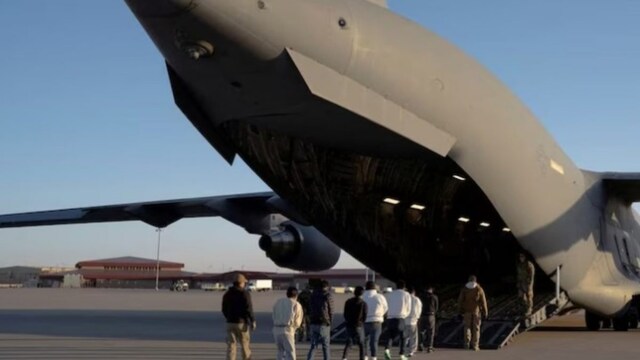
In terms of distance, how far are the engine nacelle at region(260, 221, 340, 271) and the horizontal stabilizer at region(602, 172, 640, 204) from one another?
246 inches

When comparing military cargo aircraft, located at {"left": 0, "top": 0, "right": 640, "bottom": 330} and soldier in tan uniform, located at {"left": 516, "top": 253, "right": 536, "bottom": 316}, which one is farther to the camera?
soldier in tan uniform, located at {"left": 516, "top": 253, "right": 536, "bottom": 316}

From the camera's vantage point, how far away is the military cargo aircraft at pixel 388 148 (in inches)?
374

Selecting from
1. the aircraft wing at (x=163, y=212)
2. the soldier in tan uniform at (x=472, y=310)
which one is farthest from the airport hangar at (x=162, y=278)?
the soldier in tan uniform at (x=472, y=310)

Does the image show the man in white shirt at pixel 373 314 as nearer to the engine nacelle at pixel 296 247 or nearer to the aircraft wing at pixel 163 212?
the aircraft wing at pixel 163 212

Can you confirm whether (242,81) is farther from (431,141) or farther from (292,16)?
(431,141)

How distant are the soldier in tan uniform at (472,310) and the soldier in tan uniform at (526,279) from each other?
5.54ft

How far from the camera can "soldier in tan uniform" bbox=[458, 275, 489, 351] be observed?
12.1m

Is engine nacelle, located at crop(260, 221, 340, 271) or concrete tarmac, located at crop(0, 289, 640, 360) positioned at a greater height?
engine nacelle, located at crop(260, 221, 340, 271)

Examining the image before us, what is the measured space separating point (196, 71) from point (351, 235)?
503 centimetres

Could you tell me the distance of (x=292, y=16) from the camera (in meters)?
9.34

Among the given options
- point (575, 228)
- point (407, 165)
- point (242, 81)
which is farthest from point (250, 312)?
point (575, 228)

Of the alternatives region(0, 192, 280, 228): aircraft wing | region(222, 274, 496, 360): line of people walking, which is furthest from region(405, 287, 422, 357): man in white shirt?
region(0, 192, 280, 228): aircraft wing

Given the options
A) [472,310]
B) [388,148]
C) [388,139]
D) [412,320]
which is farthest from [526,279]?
[388,139]

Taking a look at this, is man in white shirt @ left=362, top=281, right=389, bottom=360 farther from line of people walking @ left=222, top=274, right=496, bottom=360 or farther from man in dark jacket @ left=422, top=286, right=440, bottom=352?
man in dark jacket @ left=422, top=286, right=440, bottom=352
